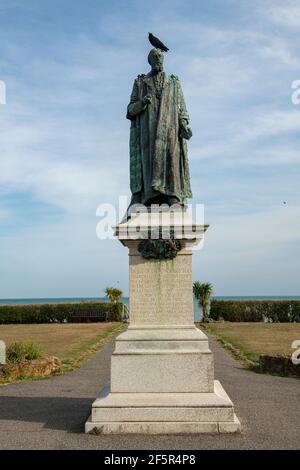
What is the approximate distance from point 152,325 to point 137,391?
3.04ft

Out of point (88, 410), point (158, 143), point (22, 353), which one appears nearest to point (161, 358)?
point (88, 410)

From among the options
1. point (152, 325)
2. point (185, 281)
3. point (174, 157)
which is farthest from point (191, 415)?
point (174, 157)

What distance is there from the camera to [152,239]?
25.0ft

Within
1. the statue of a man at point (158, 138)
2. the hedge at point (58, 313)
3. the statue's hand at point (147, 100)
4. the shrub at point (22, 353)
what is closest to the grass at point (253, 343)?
the shrub at point (22, 353)

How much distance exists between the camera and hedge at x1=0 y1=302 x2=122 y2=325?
35281mm

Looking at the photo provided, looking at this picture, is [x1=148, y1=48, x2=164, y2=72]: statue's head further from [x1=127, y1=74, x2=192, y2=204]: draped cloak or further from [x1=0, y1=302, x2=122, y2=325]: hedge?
[x1=0, y1=302, x2=122, y2=325]: hedge

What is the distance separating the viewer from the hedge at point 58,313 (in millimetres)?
35281

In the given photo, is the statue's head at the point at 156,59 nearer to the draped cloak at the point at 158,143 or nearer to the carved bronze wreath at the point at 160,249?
the draped cloak at the point at 158,143

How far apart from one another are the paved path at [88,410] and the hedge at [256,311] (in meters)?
21.1

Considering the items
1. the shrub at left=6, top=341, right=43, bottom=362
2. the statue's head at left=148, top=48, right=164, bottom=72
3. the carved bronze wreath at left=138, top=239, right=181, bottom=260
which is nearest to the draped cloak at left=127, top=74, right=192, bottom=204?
the statue's head at left=148, top=48, right=164, bottom=72

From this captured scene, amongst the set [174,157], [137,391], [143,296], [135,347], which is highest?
[174,157]

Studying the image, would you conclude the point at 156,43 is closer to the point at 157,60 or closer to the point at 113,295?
the point at 157,60

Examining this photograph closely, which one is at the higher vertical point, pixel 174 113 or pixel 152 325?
pixel 174 113

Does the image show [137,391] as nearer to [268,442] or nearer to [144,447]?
[144,447]
